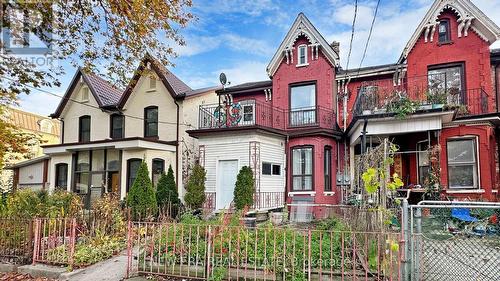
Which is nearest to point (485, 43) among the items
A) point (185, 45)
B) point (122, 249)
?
point (185, 45)

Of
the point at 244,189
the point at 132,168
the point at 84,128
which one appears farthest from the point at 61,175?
the point at 244,189

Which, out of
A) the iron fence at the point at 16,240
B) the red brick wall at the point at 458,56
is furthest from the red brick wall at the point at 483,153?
the iron fence at the point at 16,240

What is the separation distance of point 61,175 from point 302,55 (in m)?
15.2

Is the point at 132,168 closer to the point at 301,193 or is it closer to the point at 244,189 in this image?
the point at 244,189

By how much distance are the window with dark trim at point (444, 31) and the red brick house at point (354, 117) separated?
0.04 metres

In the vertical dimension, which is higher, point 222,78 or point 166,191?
point 222,78

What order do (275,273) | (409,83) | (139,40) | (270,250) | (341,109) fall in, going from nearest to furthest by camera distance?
(275,273), (270,250), (139,40), (409,83), (341,109)

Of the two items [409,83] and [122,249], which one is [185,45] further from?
[409,83]

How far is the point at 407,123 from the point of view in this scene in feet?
41.1

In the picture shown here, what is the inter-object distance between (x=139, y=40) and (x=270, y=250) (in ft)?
23.4

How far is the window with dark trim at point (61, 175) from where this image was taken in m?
20.2

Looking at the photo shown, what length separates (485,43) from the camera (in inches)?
552

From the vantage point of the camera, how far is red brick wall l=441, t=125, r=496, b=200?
505 inches

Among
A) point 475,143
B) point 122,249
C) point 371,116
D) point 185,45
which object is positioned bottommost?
point 122,249
